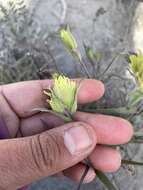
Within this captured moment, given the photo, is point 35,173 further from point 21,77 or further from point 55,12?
point 55,12

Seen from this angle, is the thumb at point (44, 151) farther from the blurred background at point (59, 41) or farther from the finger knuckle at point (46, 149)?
the blurred background at point (59, 41)

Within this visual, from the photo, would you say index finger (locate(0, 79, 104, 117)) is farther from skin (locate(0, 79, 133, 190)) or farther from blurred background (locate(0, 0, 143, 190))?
blurred background (locate(0, 0, 143, 190))

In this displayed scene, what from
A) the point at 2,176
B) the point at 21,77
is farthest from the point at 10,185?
the point at 21,77

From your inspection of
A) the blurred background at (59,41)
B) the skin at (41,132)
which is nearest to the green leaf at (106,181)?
the skin at (41,132)

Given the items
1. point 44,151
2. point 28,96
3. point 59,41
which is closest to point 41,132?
point 28,96

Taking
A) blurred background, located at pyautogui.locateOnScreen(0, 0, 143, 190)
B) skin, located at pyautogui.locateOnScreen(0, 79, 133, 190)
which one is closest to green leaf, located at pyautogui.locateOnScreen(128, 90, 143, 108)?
skin, located at pyautogui.locateOnScreen(0, 79, 133, 190)

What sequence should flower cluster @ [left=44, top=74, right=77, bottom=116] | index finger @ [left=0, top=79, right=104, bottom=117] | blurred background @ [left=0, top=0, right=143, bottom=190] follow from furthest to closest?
blurred background @ [left=0, top=0, right=143, bottom=190], index finger @ [left=0, top=79, right=104, bottom=117], flower cluster @ [left=44, top=74, right=77, bottom=116]

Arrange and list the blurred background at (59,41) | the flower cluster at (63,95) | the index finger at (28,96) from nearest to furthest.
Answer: the flower cluster at (63,95) → the index finger at (28,96) → the blurred background at (59,41)
